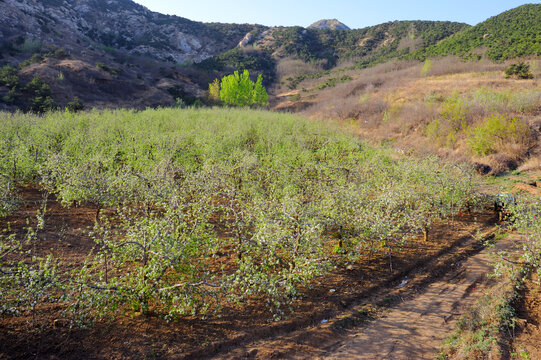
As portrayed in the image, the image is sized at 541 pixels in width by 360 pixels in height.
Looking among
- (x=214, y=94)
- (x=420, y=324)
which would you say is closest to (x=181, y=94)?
(x=214, y=94)

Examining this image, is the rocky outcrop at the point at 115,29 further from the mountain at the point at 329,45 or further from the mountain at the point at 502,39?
the mountain at the point at 502,39

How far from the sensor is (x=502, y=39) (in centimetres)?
4556

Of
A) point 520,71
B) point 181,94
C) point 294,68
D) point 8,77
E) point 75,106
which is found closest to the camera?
point 8,77

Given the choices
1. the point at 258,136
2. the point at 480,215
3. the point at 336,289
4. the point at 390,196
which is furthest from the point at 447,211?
the point at 258,136

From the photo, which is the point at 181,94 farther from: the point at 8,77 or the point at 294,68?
the point at 294,68

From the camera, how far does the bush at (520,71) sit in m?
32.8

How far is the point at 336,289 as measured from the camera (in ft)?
24.6

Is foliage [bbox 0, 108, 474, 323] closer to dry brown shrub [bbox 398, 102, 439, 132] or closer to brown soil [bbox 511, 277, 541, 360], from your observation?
brown soil [bbox 511, 277, 541, 360]

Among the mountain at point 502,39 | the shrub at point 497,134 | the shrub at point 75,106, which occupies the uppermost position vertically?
the mountain at point 502,39

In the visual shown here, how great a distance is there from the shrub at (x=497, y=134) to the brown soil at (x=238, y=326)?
17.7m

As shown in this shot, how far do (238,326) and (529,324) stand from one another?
656cm

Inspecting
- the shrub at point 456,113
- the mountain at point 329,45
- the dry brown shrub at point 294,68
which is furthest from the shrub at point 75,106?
the dry brown shrub at point 294,68

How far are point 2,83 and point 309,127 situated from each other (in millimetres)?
35542

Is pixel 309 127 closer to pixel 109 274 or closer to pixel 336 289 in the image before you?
pixel 336 289
